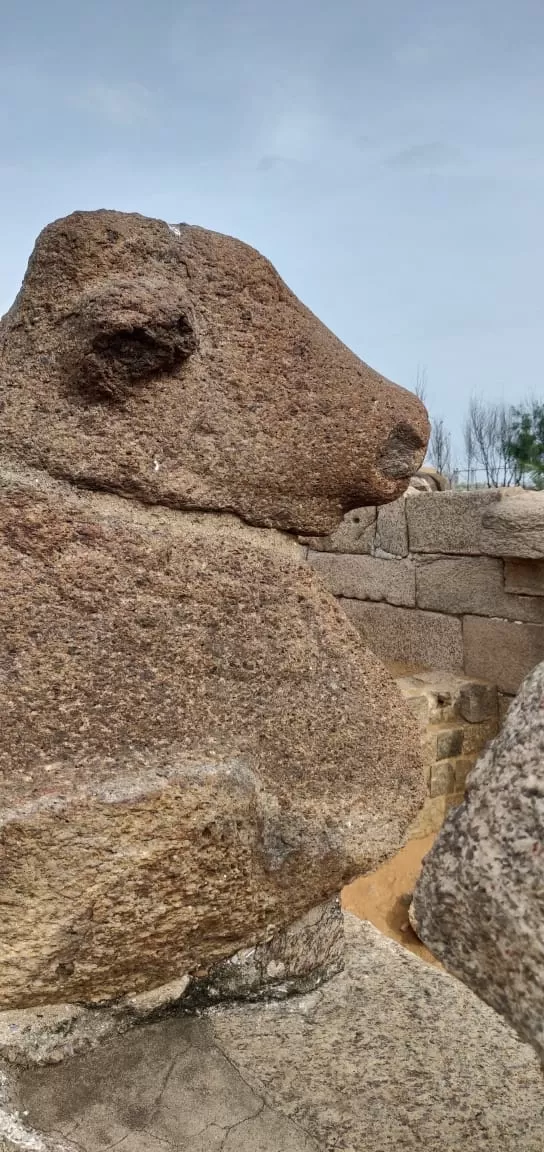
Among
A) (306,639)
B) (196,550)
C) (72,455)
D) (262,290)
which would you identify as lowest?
(306,639)

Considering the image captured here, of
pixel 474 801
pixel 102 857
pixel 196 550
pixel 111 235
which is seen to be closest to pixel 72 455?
pixel 196 550

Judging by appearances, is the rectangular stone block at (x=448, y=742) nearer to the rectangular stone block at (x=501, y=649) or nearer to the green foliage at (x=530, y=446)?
the rectangular stone block at (x=501, y=649)

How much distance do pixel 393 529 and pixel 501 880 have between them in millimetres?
4527

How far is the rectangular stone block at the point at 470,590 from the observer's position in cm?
432

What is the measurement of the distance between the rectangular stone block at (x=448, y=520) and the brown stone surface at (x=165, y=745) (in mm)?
3338

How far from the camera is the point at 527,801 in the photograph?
652 mm

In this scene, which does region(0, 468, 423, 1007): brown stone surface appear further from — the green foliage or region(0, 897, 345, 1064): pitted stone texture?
the green foliage

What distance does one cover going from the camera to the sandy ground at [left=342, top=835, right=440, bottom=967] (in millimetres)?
3211

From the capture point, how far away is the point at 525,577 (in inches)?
168

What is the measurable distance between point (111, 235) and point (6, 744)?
0.64m

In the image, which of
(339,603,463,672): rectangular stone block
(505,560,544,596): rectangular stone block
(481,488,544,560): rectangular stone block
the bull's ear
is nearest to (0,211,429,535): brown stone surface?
the bull's ear

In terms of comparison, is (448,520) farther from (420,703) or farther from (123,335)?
(123,335)

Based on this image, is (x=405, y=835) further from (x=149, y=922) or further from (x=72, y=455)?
(x=72, y=455)

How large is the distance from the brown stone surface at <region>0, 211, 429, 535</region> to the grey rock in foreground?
0.47m
